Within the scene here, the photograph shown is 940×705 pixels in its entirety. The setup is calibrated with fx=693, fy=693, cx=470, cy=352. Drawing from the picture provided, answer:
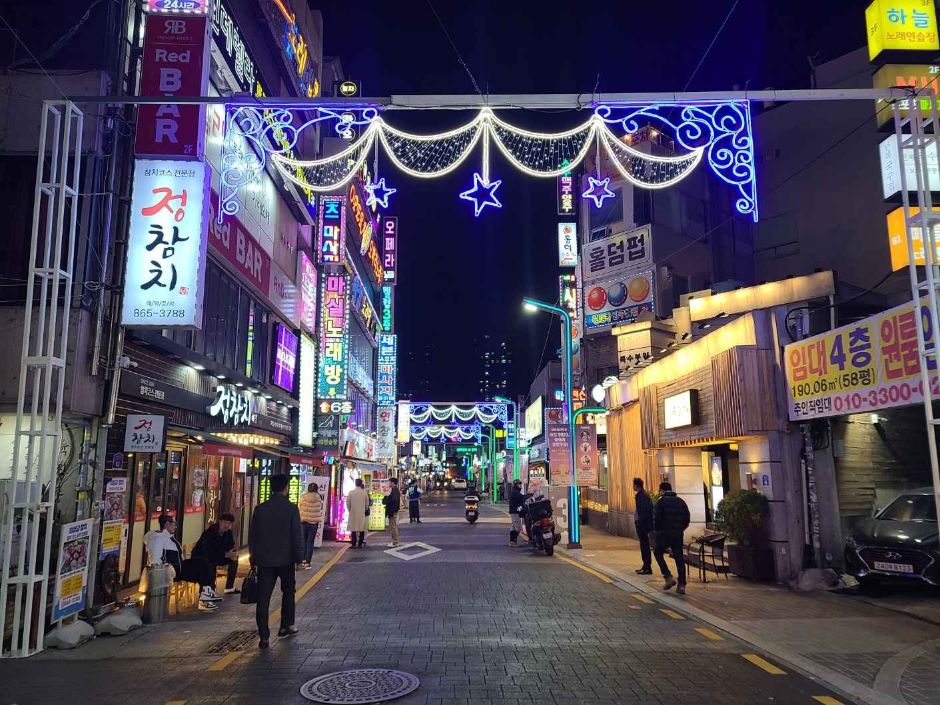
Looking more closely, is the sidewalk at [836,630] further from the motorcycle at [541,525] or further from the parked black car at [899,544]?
the motorcycle at [541,525]

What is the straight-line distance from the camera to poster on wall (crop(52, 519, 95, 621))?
8031 millimetres

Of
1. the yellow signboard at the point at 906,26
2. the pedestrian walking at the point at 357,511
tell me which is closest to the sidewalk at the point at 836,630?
the pedestrian walking at the point at 357,511

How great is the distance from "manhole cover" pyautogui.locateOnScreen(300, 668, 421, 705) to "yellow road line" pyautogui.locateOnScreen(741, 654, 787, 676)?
3.44 metres

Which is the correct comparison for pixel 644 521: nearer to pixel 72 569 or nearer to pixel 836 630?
pixel 836 630

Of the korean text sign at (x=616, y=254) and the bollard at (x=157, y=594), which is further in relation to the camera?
the korean text sign at (x=616, y=254)

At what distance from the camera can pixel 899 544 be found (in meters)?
10.5

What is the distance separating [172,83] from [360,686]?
30.6 feet

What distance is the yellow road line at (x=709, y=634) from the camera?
821cm

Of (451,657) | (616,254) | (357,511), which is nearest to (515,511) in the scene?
(357,511)

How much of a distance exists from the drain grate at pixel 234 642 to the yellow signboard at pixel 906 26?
49.9 ft

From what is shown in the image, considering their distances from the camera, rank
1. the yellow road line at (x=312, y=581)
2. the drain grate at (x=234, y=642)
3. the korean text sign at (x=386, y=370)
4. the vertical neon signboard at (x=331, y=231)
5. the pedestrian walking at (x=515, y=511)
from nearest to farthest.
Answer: the drain grate at (x=234, y=642), the yellow road line at (x=312, y=581), the pedestrian walking at (x=515, y=511), the vertical neon signboard at (x=331, y=231), the korean text sign at (x=386, y=370)

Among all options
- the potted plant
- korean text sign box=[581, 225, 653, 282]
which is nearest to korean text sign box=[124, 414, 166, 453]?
the potted plant

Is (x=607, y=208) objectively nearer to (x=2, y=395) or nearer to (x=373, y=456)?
(x=373, y=456)

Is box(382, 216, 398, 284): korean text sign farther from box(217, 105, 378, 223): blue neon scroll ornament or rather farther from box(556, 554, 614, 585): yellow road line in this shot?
box(556, 554, 614, 585): yellow road line
